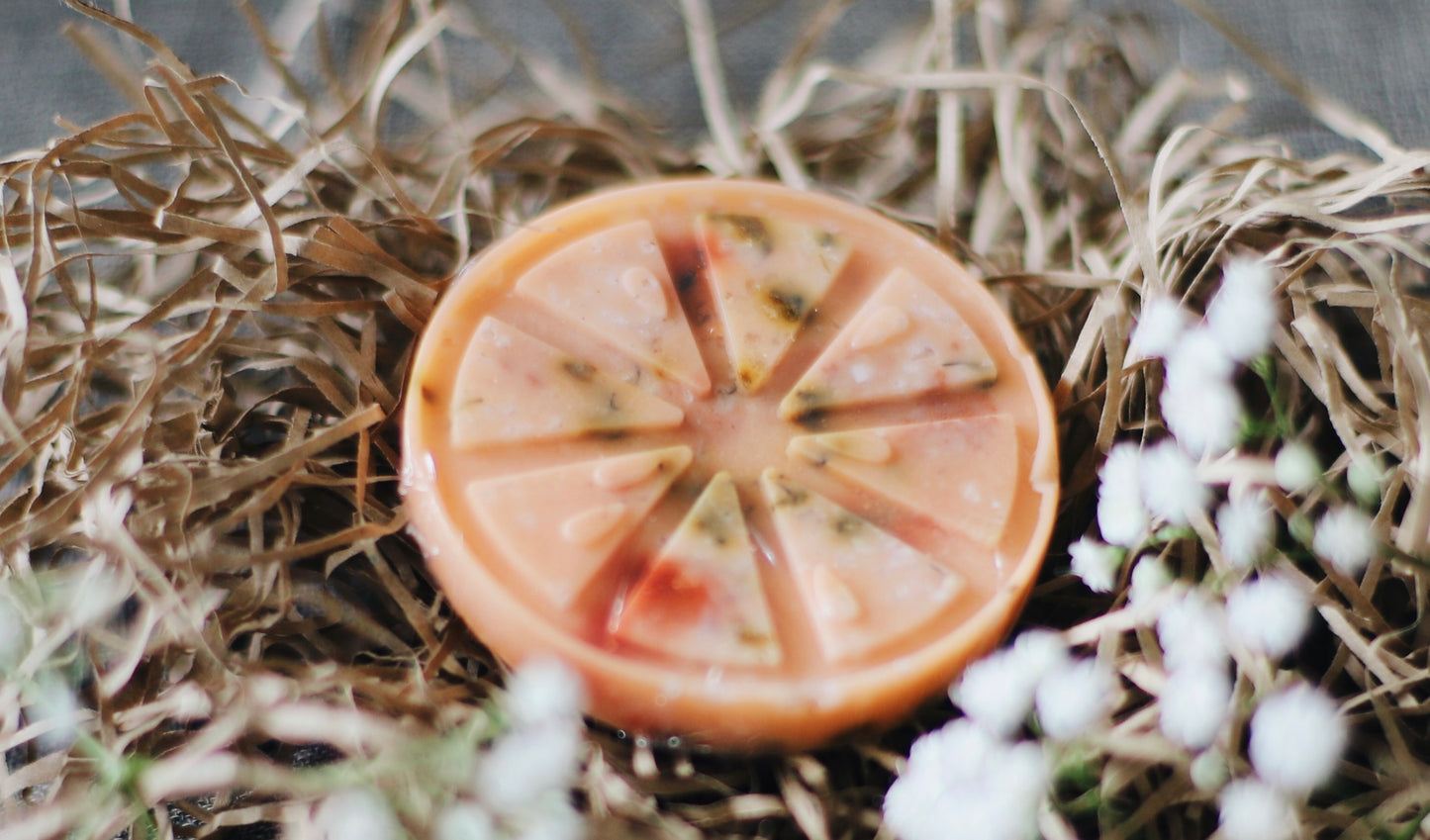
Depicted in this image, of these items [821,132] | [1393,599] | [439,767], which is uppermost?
[821,132]

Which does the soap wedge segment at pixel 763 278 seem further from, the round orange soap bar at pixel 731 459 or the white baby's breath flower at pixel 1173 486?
the white baby's breath flower at pixel 1173 486

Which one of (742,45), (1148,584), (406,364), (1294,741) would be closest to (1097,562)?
(1148,584)

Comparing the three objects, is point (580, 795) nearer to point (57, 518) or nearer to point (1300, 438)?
point (57, 518)

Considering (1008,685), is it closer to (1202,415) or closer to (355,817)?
(1202,415)

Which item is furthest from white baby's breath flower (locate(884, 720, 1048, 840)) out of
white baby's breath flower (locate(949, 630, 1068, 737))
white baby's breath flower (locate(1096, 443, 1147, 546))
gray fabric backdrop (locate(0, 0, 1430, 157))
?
gray fabric backdrop (locate(0, 0, 1430, 157))

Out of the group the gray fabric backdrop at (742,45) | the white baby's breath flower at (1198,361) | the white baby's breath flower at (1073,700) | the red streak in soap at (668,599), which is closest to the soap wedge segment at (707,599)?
the red streak in soap at (668,599)

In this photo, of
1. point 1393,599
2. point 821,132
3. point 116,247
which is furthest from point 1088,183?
point 116,247
